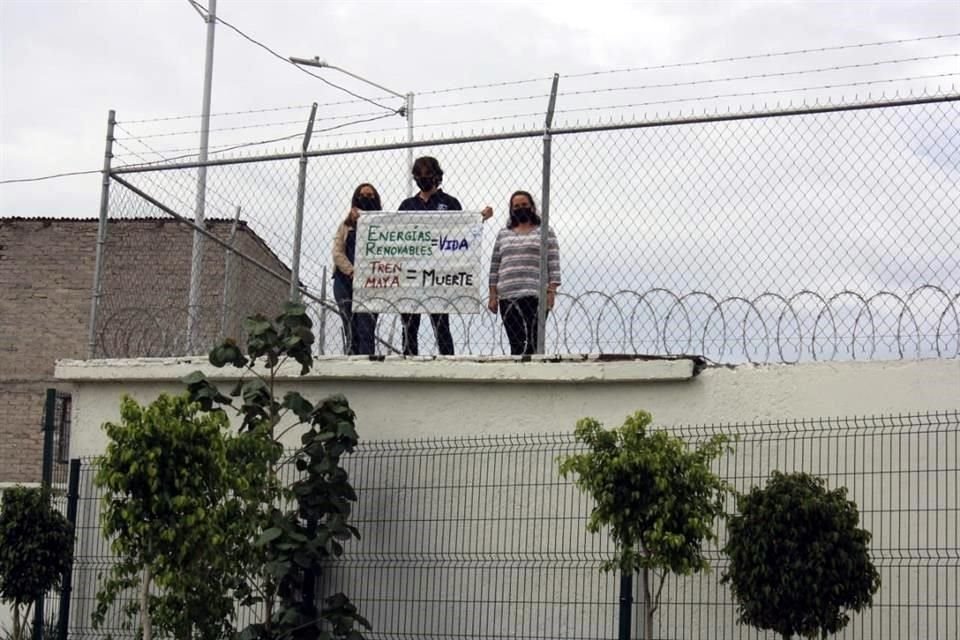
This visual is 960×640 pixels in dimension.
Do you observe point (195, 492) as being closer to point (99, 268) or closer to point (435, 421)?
point (435, 421)

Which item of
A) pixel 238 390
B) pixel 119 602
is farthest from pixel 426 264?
pixel 119 602

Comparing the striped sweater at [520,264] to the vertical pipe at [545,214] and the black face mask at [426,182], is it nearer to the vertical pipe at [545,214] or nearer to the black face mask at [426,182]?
the vertical pipe at [545,214]

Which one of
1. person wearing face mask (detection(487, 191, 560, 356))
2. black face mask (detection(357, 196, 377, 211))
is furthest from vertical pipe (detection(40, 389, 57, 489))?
person wearing face mask (detection(487, 191, 560, 356))

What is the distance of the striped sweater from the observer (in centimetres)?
1080

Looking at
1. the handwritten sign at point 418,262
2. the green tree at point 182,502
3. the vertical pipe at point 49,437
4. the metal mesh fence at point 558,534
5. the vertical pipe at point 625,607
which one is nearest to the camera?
the metal mesh fence at point 558,534

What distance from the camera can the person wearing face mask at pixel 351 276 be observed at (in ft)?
37.7

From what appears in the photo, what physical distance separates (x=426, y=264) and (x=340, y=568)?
221cm

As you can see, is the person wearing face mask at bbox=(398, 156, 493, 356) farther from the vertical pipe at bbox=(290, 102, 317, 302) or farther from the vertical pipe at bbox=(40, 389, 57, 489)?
the vertical pipe at bbox=(40, 389, 57, 489)

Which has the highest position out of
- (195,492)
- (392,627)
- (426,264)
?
(426,264)

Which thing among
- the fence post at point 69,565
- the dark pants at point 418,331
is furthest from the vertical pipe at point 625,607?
the fence post at point 69,565

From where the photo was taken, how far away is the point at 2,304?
2538 centimetres

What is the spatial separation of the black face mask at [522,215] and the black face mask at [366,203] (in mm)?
1132

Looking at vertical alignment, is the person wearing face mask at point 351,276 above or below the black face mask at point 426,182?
below

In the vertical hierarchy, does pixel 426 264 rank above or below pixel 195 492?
above
